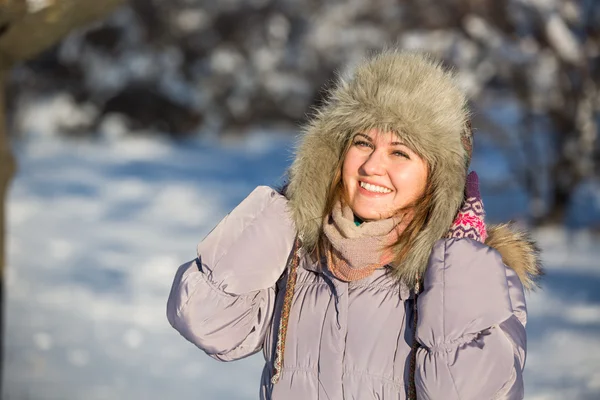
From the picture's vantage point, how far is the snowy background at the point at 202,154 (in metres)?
4.84

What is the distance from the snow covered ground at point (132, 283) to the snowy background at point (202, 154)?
19mm

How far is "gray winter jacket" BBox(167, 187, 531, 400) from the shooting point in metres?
1.73

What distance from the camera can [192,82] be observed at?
11.8 metres

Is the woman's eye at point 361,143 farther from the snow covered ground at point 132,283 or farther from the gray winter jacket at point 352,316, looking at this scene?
the snow covered ground at point 132,283

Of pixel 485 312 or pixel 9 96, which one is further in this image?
pixel 9 96

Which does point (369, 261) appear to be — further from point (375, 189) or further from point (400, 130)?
point (400, 130)

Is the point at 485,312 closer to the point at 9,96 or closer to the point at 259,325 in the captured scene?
the point at 259,325

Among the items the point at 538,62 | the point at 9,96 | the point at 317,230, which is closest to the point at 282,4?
the point at 9,96

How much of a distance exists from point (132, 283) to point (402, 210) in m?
4.54

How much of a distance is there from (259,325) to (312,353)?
206 mm

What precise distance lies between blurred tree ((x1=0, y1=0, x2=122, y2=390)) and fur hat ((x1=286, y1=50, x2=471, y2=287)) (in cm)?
173

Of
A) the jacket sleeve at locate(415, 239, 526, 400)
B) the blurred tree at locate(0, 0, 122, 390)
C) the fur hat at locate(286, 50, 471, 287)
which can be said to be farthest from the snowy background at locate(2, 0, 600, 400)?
the blurred tree at locate(0, 0, 122, 390)

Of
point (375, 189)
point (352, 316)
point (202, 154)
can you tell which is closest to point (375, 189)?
point (375, 189)

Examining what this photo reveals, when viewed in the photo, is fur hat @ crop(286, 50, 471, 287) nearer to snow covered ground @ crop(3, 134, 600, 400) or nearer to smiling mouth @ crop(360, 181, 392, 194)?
smiling mouth @ crop(360, 181, 392, 194)
